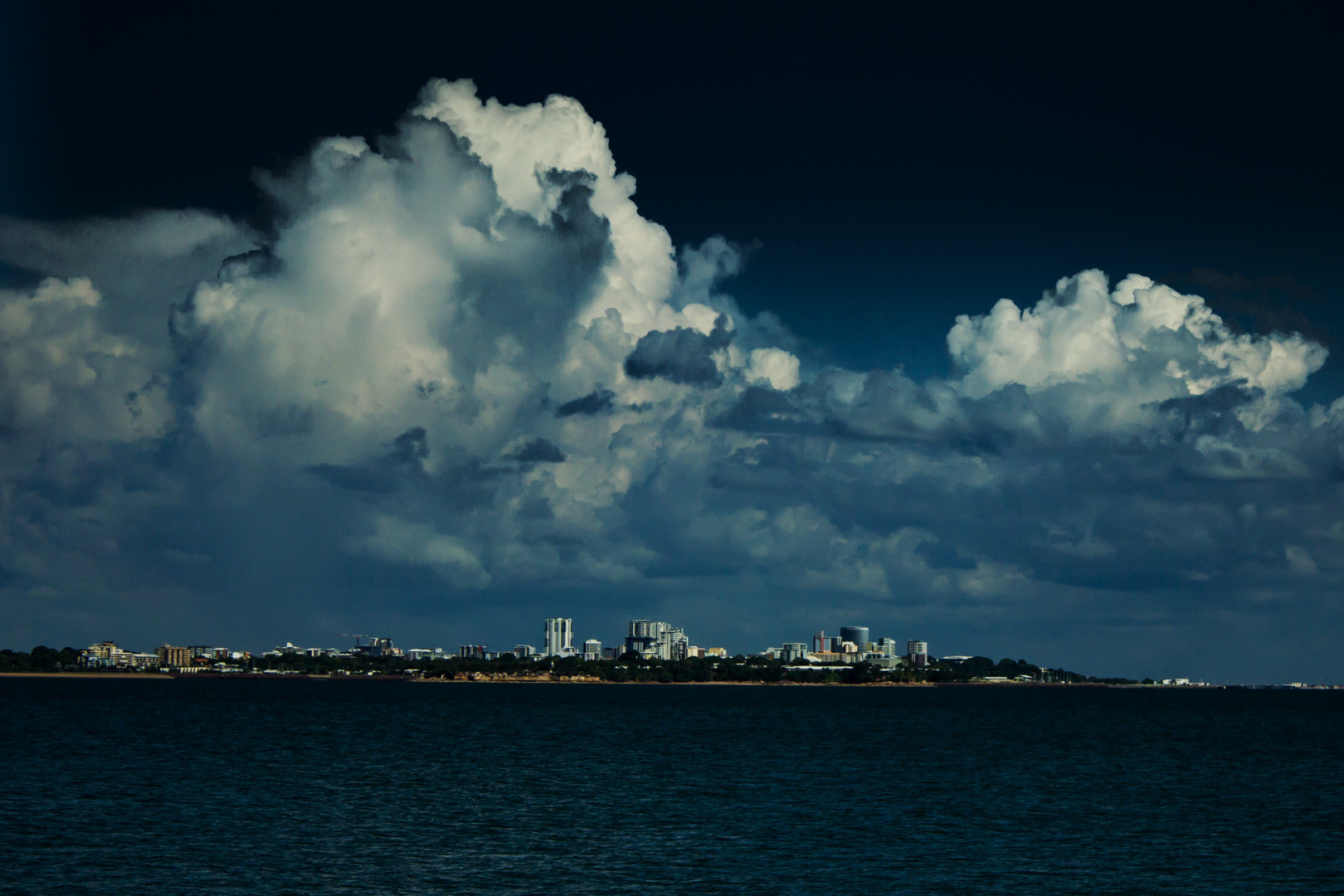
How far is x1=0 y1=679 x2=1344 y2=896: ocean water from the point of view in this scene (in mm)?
48438

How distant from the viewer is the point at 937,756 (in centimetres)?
10500

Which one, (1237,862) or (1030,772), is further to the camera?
(1030,772)

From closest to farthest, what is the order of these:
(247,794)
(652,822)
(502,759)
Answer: (652,822) → (247,794) → (502,759)

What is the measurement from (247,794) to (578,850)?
25712 mm

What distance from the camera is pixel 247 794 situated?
70250 mm

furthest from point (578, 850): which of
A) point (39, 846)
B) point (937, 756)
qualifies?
point (937, 756)

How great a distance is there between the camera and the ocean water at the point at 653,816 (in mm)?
48438

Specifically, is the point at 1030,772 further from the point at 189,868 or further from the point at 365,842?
the point at 189,868

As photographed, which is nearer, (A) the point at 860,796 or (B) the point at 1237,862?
(B) the point at 1237,862

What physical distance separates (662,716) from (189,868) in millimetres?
133099

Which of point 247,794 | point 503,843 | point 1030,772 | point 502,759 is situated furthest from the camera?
point 502,759

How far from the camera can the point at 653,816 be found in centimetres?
6538

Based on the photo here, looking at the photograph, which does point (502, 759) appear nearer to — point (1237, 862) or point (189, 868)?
point (189, 868)

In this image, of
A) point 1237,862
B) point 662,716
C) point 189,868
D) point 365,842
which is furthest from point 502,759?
point 662,716
